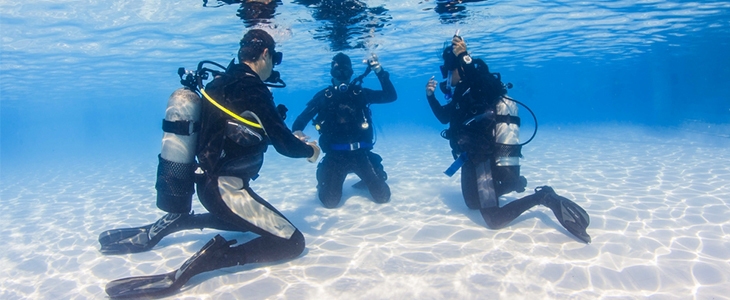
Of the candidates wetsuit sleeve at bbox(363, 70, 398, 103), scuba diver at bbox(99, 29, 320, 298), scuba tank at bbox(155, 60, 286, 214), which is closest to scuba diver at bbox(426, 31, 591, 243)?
wetsuit sleeve at bbox(363, 70, 398, 103)

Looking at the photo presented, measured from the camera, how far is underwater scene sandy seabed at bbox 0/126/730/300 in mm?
3994

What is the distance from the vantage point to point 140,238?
5438 millimetres

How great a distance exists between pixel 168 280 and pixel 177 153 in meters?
1.41

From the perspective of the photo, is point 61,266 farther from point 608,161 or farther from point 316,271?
point 608,161

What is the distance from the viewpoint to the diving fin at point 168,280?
12.5 feet

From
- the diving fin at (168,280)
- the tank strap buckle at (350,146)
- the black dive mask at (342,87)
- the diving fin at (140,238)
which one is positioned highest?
the black dive mask at (342,87)

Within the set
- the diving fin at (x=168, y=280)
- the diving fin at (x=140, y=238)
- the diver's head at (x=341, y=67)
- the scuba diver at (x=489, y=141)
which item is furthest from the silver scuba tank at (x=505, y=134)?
the diving fin at (x=140, y=238)

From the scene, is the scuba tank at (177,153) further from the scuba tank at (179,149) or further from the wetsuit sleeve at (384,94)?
the wetsuit sleeve at (384,94)

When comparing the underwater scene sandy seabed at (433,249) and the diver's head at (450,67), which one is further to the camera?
the diver's head at (450,67)

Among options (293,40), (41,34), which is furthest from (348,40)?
(41,34)

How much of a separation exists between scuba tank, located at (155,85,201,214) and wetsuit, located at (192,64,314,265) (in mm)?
135

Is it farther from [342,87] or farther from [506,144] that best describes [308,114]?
[506,144]

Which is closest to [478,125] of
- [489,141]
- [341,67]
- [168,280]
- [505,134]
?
[489,141]

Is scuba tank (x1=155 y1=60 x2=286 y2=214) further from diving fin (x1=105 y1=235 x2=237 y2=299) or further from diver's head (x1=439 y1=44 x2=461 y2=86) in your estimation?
diver's head (x1=439 y1=44 x2=461 y2=86)
